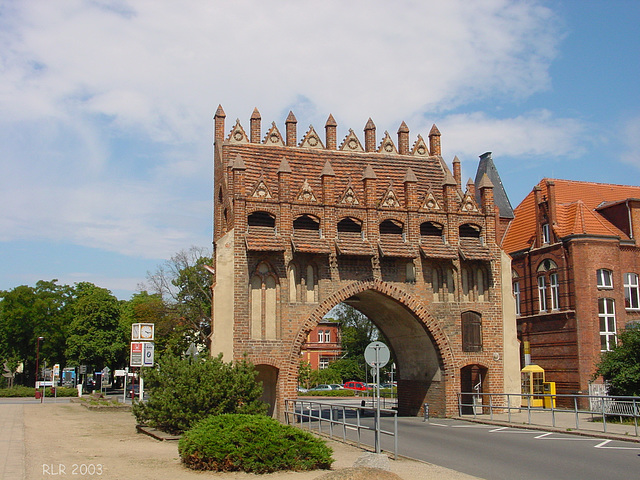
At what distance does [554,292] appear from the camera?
3403 cm

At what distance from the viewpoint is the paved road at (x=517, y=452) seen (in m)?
13.6

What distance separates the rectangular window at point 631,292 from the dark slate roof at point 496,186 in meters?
8.98

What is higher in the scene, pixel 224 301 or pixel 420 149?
pixel 420 149

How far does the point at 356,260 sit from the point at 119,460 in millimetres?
14777

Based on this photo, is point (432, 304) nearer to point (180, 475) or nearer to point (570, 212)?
point (570, 212)

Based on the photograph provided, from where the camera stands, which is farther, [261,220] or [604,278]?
[604,278]

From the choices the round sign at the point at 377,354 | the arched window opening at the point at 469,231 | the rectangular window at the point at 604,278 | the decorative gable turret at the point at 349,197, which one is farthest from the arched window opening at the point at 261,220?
the rectangular window at the point at 604,278

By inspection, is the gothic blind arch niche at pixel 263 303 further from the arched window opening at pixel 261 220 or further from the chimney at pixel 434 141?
the chimney at pixel 434 141

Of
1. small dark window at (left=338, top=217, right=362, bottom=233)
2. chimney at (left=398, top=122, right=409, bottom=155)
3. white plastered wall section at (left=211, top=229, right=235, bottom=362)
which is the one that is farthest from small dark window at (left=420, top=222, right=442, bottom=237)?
white plastered wall section at (left=211, top=229, right=235, bottom=362)

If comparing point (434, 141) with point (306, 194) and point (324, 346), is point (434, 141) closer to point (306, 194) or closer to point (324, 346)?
point (306, 194)

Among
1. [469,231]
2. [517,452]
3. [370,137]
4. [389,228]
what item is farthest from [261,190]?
[517,452]

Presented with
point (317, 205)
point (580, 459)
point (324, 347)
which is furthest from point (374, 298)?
point (324, 347)

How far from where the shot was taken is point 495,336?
2894cm

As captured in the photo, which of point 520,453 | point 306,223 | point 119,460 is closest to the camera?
point 119,460
